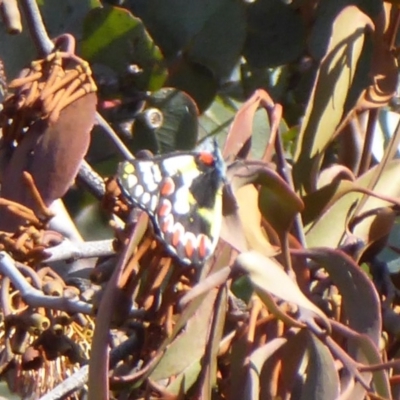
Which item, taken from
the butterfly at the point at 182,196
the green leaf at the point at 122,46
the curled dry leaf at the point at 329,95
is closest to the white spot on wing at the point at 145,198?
the butterfly at the point at 182,196

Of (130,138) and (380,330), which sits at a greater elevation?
(380,330)

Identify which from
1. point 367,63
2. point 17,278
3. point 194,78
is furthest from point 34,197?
point 194,78

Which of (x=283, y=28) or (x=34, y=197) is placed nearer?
(x=34, y=197)

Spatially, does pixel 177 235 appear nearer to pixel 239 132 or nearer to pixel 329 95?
pixel 239 132

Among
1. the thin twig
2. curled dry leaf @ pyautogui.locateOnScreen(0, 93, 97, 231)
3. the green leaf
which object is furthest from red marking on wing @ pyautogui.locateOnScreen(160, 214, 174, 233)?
the green leaf

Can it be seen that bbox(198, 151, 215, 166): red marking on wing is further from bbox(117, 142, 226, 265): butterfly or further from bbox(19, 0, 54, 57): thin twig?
bbox(19, 0, 54, 57): thin twig

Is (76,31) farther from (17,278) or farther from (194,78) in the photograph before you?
(17,278)

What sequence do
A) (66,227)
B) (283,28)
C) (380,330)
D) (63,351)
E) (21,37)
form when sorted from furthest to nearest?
(283,28) < (21,37) < (66,227) < (63,351) < (380,330)
